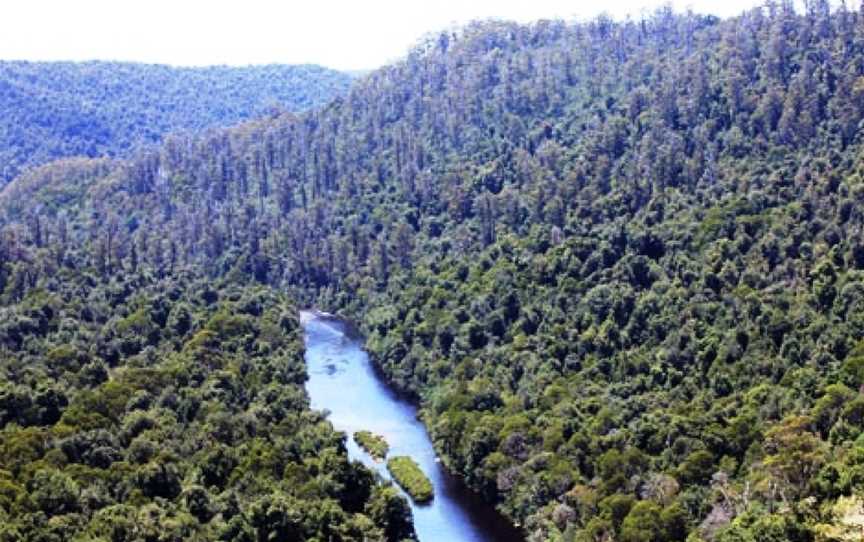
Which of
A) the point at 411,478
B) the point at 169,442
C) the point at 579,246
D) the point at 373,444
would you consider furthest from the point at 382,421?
the point at 169,442

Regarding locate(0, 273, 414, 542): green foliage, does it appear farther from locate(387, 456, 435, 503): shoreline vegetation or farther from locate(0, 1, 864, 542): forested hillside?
locate(387, 456, 435, 503): shoreline vegetation

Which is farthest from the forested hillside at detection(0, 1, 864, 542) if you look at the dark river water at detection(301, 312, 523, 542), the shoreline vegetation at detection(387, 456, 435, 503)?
the shoreline vegetation at detection(387, 456, 435, 503)

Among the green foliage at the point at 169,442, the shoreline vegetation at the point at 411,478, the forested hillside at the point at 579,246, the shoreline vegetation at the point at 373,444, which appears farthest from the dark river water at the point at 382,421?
the green foliage at the point at 169,442

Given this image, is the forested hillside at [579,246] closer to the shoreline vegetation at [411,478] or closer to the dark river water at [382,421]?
the dark river water at [382,421]

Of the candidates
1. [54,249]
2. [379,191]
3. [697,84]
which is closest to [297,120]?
[379,191]

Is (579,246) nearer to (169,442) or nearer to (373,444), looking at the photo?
(373,444)
